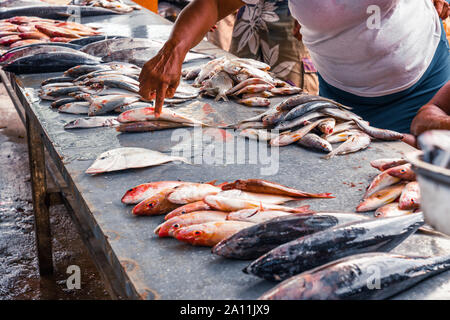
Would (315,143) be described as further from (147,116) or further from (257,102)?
(147,116)

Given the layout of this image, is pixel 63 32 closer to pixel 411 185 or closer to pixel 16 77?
pixel 16 77

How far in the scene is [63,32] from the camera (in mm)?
4605

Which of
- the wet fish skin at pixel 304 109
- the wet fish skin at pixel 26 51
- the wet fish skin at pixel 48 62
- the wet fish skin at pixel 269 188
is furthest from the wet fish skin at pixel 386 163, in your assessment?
the wet fish skin at pixel 26 51

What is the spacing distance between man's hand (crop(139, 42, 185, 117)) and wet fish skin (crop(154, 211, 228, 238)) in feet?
3.09

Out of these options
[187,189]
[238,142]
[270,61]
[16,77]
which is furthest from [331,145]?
[270,61]

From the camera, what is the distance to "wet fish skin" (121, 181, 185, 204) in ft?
5.78

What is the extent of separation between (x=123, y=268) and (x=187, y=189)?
45 centimetres

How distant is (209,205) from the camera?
5.45ft

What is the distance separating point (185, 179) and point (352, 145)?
0.80 metres

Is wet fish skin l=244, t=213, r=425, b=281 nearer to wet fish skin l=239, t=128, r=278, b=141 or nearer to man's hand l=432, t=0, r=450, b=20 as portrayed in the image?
wet fish skin l=239, t=128, r=278, b=141

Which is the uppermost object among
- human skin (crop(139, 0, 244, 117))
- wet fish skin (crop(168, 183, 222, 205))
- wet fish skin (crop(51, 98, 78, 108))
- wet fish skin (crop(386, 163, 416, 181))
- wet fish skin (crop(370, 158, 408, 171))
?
human skin (crop(139, 0, 244, 117))

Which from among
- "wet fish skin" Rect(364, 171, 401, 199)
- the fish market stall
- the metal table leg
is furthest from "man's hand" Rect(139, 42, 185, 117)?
the metal table leg

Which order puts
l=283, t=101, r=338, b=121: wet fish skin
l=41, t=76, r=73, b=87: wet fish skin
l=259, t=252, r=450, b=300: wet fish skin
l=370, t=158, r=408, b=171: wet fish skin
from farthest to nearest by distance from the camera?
l=41, t=76, r=73, b=87: wet fish skin, l=283, t=101, r=338, b=121: wet fish skin, l=370, t=158, r=408, b=171: wet fish skin, l=259, t=252, r=450, b=300: wet fish skin

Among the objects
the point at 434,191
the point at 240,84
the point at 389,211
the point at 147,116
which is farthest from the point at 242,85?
the point at 434,191
